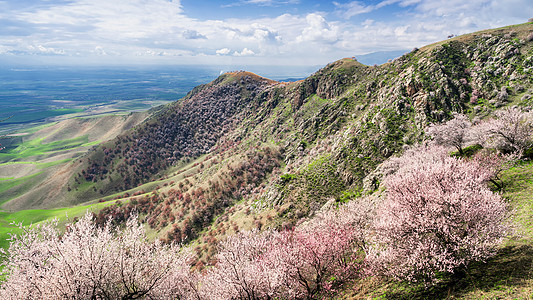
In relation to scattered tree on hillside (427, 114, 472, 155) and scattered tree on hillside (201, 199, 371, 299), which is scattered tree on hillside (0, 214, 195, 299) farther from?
scattered tree on hillside (427, 114, 472, 155)

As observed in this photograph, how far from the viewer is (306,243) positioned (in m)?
24.3

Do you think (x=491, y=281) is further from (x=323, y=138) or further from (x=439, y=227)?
(x=323, y=138)

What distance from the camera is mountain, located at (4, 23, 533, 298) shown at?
6078 centimetres

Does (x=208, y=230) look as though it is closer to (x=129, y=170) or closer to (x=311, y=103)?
(x=311, y=103)

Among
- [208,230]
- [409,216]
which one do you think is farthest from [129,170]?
[409,216]

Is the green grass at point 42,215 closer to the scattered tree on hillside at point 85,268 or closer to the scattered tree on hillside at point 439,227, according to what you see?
the scattered tree on hillside at point 85,268

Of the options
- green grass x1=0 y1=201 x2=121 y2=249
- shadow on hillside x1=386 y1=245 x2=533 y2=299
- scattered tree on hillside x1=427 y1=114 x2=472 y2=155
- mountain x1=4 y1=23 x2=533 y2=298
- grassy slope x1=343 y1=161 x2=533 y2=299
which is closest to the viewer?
Result: grassy slope x1=343 y1=161 x2=533 y2=299

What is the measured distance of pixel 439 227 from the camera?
1577cm

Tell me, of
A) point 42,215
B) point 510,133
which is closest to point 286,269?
point 510,133

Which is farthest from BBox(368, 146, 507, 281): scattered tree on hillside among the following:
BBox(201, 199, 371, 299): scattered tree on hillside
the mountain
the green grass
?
the green grass

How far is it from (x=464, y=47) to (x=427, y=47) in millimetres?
12016

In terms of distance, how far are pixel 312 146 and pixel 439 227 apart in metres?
76.8

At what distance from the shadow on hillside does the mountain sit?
34.6m

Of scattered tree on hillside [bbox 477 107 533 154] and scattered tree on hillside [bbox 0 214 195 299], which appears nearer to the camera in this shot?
scattered tree on hillside [bbox 0 214 195 299]
